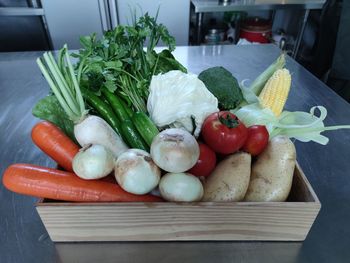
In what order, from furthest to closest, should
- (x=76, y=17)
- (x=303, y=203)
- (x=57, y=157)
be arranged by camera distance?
(x=76, y=17) → (x=57, y=157) → (x=303, y=203)

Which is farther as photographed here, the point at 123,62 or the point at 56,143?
the point at 123,62

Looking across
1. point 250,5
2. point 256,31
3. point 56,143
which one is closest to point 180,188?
point 56,143

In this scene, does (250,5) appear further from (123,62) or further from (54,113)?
(54,113)

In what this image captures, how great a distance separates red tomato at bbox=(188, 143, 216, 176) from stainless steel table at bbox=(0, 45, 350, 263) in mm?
132

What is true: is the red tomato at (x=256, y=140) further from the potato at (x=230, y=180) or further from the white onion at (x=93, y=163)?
the white onion at (x=93, y=163)

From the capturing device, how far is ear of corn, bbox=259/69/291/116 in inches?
26.8

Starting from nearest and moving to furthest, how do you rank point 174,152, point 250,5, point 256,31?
point 174,152
point 250,5
point 256,31

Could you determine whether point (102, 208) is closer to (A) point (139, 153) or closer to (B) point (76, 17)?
(A) point (139, 153)

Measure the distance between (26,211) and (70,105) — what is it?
244 mm

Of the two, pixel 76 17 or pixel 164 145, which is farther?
pixel 76 17

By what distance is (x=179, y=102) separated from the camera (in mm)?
566

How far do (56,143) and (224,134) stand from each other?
1.07 feet

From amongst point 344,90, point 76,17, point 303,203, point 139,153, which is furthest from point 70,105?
point 76,17

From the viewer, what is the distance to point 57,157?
1.70ft
